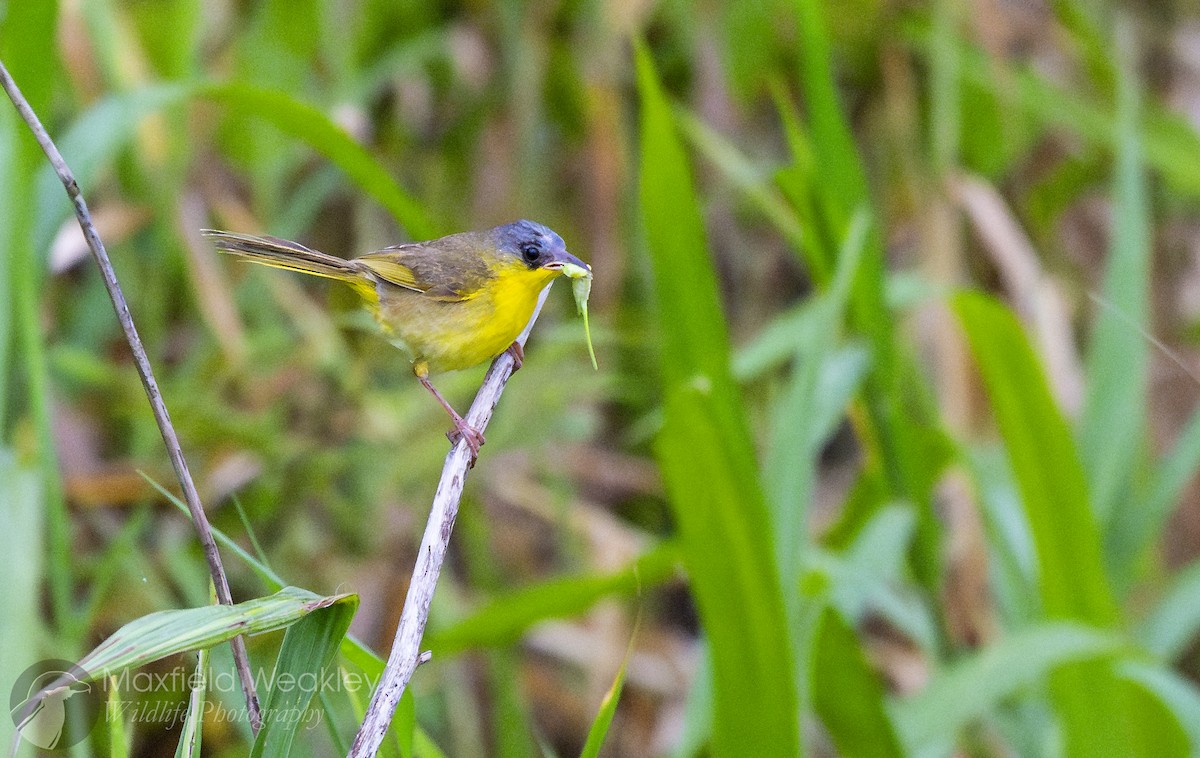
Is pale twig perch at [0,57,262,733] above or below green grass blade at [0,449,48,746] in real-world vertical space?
above

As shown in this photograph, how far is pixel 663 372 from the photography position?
2289mm

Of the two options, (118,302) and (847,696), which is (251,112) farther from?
(847,696)

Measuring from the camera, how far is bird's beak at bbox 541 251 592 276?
5.96 ft

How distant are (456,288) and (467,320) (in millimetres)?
130

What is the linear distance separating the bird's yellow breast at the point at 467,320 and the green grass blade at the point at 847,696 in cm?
76

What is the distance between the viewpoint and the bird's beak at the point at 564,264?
182cm

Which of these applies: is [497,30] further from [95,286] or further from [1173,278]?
[1173,278]

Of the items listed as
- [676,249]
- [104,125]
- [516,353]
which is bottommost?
[516,353]

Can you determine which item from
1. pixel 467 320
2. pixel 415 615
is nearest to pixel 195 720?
pixel 415 615

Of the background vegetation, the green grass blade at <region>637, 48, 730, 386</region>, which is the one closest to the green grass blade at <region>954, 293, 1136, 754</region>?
the background vegetation

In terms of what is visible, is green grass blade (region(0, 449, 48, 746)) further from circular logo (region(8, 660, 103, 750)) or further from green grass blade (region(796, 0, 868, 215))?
green grass blade (region(796, 0, 868, 215))

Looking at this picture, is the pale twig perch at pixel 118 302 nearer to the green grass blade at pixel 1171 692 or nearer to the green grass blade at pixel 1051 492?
the green grass blade at pixel 1051 492

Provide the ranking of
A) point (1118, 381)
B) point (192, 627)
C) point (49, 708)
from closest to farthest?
point (192, 627) → point (49, 708) → point (1118, 381)

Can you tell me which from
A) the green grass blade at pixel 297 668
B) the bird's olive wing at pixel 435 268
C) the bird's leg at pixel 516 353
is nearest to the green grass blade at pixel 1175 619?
the bird's leg at pixel 516 353
